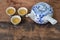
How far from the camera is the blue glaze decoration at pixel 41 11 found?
1044mm

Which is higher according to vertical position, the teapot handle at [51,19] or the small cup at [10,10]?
the small cup at [10,10]

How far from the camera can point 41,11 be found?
1.06 m

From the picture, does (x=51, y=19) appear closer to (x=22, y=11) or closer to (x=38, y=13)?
(x=38, y=13)

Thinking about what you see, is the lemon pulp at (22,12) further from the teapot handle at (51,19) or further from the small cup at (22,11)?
the teapot handle at (51,19)

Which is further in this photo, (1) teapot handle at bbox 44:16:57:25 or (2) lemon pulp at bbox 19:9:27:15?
(2) lemon pulp at bbox 19:9:27:15

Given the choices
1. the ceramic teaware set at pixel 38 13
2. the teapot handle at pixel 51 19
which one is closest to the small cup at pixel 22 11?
the ceramic teaware set at pixel 38 13

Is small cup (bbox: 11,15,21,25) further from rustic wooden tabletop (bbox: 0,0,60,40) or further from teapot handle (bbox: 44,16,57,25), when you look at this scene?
teapot handle (bbox: 44,16,57,25)

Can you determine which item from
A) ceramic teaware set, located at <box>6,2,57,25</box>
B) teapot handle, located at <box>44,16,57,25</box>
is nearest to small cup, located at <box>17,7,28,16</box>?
ceramic teaware set, located at <box>6,2,57,25</box>

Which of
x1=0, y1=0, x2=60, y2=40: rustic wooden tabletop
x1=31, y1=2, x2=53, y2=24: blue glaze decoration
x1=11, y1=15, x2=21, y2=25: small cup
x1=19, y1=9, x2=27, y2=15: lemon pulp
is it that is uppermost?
x1=31, y1=2, x2=53, y2=24: blue glaze decoration

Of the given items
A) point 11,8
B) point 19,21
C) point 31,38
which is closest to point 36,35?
point 31,38

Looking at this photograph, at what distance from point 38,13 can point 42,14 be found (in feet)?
0.08

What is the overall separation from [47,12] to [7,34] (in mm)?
276

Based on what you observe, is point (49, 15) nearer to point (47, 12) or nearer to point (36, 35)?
point (47, 12)

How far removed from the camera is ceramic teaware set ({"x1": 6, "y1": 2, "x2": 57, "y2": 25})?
1039 mm
